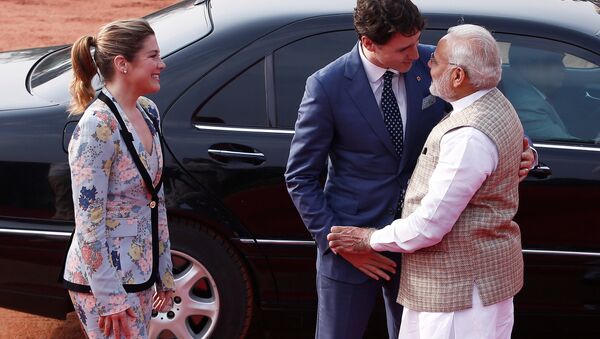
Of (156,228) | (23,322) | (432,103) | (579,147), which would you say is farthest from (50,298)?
(579,147)

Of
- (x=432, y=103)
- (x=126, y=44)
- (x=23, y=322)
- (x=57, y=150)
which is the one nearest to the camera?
(x=126, y=44)

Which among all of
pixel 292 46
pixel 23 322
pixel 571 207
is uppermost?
pixel 292 46

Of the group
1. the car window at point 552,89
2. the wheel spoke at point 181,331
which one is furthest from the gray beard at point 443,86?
the wheel spoke at point 181,331

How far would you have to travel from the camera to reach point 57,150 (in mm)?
4215

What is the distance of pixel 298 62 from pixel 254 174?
1.72 feet

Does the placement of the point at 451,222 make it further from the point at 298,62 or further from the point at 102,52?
the point at 298,62

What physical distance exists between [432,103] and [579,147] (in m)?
1.25

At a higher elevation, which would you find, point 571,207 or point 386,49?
point 386,49

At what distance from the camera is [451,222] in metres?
2.94

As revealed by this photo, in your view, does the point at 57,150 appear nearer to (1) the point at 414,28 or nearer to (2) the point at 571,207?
(1) the point at 414,28

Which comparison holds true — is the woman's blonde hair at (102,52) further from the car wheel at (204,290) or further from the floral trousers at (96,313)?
the car wheel at (204,290)

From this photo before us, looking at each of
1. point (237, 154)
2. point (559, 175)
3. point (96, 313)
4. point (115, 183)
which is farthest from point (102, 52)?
point (559, 175)

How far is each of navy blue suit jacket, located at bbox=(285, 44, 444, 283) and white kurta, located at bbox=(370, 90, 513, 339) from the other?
188 millimetres

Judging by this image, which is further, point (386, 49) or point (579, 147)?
point (579, 147)
